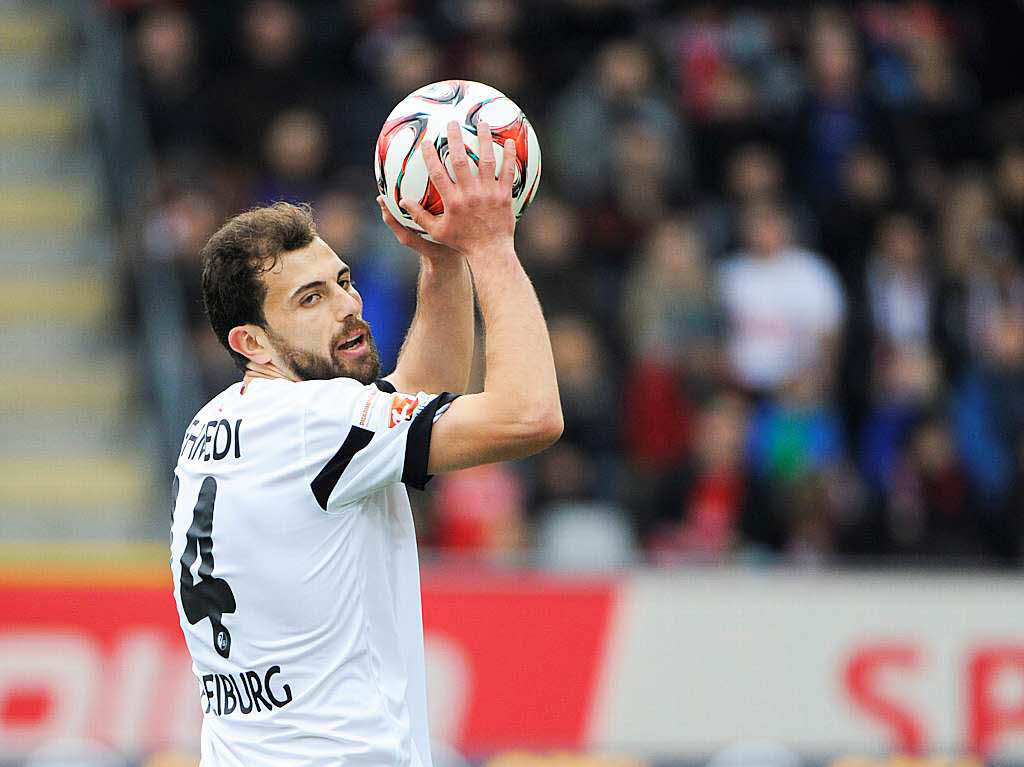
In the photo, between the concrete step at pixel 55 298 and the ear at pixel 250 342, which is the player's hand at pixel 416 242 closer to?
the ear at pixel 250 342

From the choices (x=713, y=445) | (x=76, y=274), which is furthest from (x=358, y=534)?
(x=76, y=274)

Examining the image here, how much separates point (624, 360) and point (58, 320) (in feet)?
12.9

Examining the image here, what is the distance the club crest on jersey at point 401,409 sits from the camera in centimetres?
429

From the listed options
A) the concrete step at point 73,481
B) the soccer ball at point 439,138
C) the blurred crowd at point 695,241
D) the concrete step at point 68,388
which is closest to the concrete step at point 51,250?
the concrete step at point 68,388

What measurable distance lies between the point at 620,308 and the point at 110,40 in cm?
417

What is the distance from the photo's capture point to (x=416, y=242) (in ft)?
16.0

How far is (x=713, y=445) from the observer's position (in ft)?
34.1

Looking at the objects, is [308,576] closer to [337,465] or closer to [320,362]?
[337,465]

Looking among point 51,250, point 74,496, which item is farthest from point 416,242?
point 51,250

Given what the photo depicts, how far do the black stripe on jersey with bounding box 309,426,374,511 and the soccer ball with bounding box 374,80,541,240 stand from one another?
66cm

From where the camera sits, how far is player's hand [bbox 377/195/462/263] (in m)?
4.82

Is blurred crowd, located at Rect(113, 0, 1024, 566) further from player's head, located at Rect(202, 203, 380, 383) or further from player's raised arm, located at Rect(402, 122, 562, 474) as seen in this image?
player's raised arm, located at Rect(402, 122, 562, 474)

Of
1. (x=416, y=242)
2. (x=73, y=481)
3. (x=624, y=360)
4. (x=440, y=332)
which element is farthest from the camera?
(x=73, y=481)

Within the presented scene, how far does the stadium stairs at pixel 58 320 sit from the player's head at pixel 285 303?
262 inches
